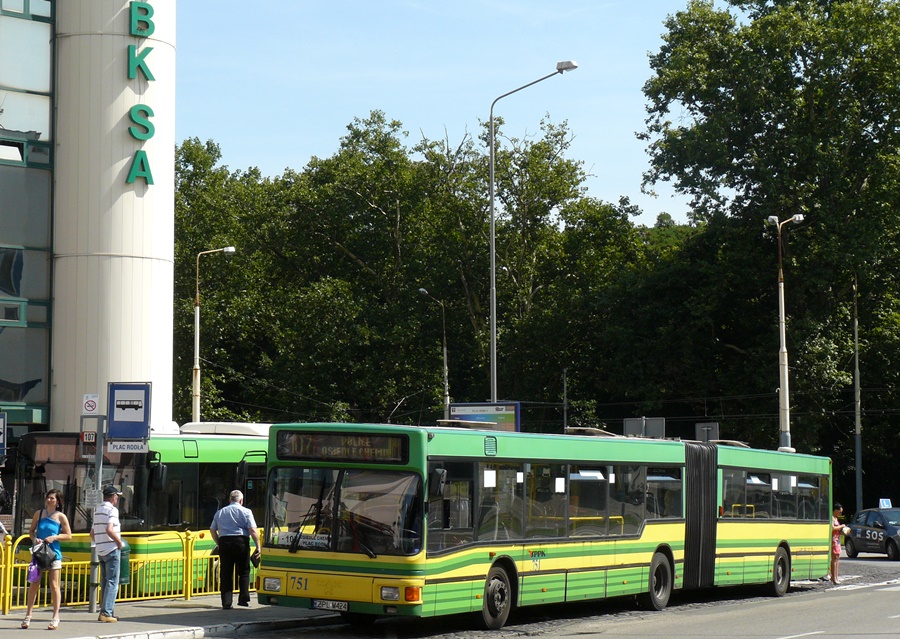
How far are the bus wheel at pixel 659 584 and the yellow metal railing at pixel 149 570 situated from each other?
22.2 ft

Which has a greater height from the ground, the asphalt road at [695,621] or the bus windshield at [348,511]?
the bus windshield at [348,511]

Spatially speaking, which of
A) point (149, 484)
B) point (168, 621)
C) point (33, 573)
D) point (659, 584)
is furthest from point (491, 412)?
point (33, 573)

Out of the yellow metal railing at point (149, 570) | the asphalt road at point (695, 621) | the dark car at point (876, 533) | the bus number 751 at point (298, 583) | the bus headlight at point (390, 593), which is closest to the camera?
the bus headlight at point (390, 593)

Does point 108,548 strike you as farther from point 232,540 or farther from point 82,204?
point 82,204

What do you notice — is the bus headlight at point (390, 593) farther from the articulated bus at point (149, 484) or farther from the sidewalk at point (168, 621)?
the articulated bus at point (149, 484)

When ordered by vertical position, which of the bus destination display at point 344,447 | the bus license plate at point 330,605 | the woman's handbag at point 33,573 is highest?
Result: the bus destination display at point 344,447

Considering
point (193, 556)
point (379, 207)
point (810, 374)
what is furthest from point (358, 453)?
point (379, 207)

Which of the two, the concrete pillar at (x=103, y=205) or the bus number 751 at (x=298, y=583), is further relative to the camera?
the concrete pillar at (x=103, y=205)

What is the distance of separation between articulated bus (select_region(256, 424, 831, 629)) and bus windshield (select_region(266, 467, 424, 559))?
0.05ft

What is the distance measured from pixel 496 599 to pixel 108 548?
16.0ft

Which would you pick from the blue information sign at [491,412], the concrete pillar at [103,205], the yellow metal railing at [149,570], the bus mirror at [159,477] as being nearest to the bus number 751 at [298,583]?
the yellow metal railing at [149,570]

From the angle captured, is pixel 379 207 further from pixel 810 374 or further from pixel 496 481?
pixel 496 481

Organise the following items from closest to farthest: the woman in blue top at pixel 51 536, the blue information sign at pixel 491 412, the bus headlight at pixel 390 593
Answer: the bus headlight at pixel 390 593, the woman in blue top at pixel 51 536, the blue information sign at pixel 491 412

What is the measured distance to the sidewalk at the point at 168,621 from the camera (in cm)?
1421
